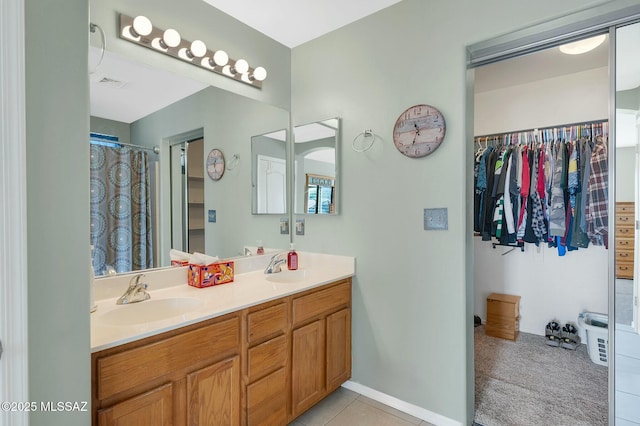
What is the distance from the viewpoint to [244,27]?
2.19m

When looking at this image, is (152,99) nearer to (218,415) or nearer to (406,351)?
(218,415)

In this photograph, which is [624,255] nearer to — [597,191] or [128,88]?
[597,191]

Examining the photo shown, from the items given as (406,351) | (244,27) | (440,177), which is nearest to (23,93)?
(244,27)

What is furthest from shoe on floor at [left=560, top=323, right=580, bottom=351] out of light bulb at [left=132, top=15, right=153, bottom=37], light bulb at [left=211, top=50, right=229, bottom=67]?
light bulb at [left=132, top=15, right=153, bottom=37]

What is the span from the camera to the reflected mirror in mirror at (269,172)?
2.38 m

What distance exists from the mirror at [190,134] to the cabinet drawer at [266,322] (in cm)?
64

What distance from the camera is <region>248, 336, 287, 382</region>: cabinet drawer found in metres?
1.56

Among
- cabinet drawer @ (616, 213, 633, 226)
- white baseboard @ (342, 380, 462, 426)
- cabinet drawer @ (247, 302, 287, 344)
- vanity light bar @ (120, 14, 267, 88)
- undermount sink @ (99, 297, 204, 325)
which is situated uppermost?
vanity light bar @ (120, 14, 267, 88)

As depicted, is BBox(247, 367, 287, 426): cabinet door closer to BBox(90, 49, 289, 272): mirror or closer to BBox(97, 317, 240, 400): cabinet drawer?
BBox(97, 317, 240, 400): cabinet drawer

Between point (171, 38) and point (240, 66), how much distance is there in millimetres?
473

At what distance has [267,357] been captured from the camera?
164cm

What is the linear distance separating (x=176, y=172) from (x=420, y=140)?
4.87ft

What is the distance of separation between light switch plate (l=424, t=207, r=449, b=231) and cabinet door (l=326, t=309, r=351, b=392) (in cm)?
83

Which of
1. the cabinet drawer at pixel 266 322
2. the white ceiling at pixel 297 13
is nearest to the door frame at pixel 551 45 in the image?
the white ceiling at pixel 297 13
